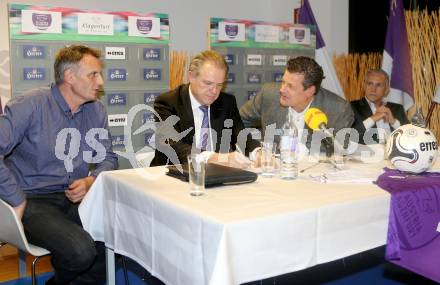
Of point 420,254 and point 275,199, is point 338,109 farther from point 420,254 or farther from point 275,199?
point 275,199

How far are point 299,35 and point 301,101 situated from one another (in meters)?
2.22

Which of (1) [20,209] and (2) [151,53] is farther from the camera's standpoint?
(2) [151,53]

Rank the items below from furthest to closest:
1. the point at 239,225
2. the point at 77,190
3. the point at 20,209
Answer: the point at 77,190 < the point at 20,209 < the point at 239,225

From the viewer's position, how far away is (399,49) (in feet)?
15.0

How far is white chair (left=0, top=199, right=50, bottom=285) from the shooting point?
2025 millimetres

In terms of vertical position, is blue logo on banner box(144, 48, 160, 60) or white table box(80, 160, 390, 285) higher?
blue logo on banner box(144, 48, 160, 60)

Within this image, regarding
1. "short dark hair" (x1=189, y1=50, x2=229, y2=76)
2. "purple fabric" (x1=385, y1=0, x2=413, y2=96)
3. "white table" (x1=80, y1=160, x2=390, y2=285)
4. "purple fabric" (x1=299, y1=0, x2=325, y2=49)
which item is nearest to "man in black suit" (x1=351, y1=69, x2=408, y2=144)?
"purple fabric" (x1=385, y1=0, x2=413, y2=96)

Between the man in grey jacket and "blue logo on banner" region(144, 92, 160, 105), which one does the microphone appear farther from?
"blue logo on banner" region(144, 92, 160, 105)

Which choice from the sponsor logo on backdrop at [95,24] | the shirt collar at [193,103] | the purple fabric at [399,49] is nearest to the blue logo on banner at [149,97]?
the sponsor logo on backdrop at [95,24]

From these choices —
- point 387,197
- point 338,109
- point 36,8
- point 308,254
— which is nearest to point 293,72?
point 338,109

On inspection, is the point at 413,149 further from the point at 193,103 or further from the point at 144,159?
the point at 144,159

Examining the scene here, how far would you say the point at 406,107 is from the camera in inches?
180

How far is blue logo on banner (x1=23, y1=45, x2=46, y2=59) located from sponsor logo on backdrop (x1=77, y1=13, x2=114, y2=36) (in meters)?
0.33

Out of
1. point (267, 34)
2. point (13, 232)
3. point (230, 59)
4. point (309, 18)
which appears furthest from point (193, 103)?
point (309, 18)
